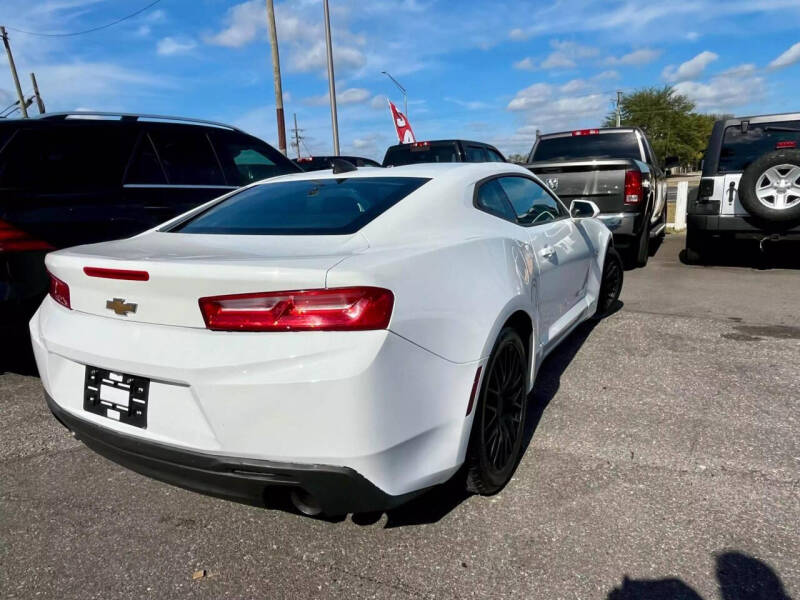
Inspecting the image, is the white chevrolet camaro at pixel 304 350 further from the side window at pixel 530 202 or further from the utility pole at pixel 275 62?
the utility pole at pixel 275 62

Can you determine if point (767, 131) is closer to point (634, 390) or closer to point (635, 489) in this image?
point (634, 390)

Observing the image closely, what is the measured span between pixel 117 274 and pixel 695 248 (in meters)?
7.52

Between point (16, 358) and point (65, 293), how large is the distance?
2.59 meters

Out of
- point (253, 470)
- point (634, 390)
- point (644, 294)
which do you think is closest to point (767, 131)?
point (644, 294)

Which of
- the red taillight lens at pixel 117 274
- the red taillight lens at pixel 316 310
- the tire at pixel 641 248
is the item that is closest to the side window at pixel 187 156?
the red taillight lens at pixel 117 274

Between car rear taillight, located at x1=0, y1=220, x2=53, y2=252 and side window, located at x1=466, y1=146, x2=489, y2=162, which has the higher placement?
side window, located at x1=466, y1=146, x2=489, y2=162

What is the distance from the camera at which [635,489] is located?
2.54 metres

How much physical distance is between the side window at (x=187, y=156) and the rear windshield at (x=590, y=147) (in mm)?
5431

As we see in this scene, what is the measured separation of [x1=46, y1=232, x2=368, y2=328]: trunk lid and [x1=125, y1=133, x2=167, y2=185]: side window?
2.15 m

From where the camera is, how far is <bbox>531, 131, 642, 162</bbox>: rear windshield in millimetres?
8617

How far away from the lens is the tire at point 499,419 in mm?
2305

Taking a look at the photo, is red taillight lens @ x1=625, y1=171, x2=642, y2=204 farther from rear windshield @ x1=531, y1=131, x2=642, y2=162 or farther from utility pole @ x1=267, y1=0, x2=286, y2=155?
utility pole @ x1=267, y1=0, x2=286, y2=155

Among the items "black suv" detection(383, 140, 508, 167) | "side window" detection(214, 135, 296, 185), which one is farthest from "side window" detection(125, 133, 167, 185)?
"black suv" detection(383, 140, 508, 167)

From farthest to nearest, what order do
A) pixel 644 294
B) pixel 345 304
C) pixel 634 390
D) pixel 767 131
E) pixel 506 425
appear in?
pixel 767 131 < pixel 644 294 < pixel 634 390 < pixel 506 425 < pixel 345 304
